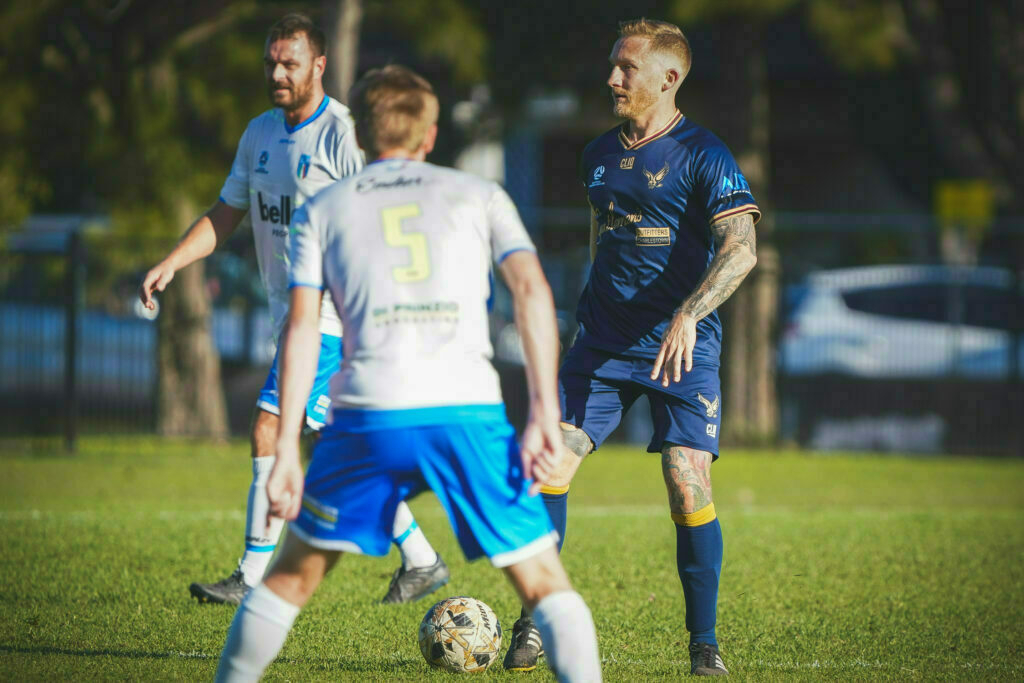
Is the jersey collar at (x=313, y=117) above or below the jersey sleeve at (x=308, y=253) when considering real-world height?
above

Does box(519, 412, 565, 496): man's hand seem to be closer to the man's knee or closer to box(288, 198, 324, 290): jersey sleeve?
box(288, 198, 324, 290): jersey sleeve

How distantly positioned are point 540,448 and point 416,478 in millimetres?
379

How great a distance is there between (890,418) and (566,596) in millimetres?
12566

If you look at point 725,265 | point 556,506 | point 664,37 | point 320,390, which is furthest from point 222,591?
point 664,37

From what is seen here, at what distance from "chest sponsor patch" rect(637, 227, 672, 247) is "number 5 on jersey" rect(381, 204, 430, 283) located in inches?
70.2

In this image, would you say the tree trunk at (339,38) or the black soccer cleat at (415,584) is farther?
the tree trunk at (339,38)

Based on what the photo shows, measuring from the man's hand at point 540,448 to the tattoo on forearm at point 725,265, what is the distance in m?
1.26

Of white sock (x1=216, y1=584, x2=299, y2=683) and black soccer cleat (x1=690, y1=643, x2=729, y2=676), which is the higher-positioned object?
white sock (x1=216, y1=584, x2=299, y2=683)

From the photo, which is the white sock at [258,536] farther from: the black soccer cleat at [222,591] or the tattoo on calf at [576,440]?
the tattoo on calf at [576,440]

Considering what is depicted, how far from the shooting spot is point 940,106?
1788 cm

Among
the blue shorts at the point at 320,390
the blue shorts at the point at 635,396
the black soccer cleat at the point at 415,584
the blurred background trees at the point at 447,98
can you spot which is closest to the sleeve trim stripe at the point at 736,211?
the blue shorts at the point at 635,396

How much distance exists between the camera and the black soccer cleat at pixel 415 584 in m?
5.98

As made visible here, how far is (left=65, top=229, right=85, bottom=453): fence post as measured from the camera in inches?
539

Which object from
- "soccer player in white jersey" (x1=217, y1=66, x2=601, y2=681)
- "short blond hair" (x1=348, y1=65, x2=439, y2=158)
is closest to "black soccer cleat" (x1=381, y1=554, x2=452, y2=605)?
"soccer player in white jersey" (x1=217, y1=66, x2=601, y2=681)
